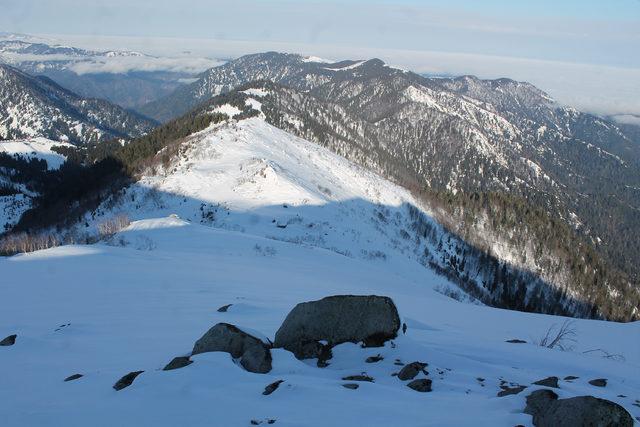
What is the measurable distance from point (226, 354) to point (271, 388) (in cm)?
148

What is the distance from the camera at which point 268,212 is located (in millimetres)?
53688

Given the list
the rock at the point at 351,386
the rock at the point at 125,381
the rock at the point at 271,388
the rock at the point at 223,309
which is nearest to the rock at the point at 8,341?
the rock at the point at 125,381

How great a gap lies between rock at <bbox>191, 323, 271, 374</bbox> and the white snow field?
22cm

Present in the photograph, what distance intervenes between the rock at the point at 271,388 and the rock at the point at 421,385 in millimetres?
2069

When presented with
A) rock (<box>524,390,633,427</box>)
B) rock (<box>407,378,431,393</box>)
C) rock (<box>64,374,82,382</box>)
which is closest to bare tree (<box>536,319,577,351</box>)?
rock (<box>407,378,431,393</box>)

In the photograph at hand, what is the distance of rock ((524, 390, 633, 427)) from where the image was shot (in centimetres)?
539

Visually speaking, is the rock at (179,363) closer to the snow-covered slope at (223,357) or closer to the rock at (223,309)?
the snow-covered slope at (223,357)

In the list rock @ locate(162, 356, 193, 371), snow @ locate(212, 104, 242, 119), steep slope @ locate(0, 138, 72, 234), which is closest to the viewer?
rock @ locate(162, 356, 193, 371)

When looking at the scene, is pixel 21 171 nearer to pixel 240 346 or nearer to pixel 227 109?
pixel 227 109

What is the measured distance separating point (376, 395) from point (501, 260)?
114 meters

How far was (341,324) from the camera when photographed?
9.30 meters

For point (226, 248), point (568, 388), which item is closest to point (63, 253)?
point (226, 248)

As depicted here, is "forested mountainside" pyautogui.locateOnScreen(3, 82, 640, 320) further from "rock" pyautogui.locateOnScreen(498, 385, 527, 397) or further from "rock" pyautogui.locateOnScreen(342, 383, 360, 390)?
"rock" pyautogui.locateOnScreen(342, 383, 360, 390)

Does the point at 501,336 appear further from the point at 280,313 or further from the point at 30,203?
the point at 30,203
